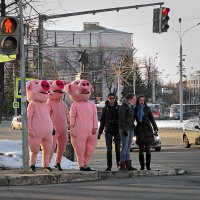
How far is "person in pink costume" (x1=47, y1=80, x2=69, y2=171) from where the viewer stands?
42.8ft

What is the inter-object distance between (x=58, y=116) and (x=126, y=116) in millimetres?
1718

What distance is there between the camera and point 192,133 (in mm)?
25516

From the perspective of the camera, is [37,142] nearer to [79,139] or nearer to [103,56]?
[79,139]

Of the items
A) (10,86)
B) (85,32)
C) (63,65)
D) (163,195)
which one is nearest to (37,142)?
(163,195)

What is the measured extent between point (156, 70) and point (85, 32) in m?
17.2

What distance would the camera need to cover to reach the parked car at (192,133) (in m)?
25.3

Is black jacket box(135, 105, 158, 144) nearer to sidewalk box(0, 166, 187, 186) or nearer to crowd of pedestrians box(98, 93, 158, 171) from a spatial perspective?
crowd of pedestrians box(98, 93, 158, 171)

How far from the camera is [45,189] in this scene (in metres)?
10.4

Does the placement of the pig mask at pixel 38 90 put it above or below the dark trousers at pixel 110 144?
above

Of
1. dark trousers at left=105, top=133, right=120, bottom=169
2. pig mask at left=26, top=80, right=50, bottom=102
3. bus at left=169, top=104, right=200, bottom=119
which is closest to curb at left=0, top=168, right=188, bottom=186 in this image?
dark trousers at left=105, top=133, right=120, bottom=169

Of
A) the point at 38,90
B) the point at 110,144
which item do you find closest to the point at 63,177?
the point at 110,144

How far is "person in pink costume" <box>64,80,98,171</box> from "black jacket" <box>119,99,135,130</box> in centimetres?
66

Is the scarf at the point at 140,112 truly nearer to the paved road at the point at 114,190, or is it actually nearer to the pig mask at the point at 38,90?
the paved road at the point at 114,190

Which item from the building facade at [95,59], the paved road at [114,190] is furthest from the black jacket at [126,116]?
the building facade at [95,59]
